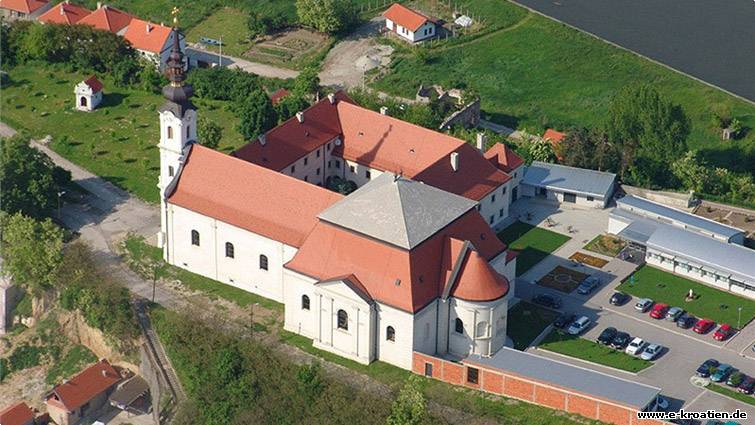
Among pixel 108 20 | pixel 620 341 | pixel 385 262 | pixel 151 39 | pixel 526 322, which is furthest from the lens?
pixel 108 20

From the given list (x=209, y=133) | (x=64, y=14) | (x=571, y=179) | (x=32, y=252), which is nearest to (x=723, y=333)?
(x=571, y=179)

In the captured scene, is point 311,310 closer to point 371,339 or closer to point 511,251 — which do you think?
point 371,339

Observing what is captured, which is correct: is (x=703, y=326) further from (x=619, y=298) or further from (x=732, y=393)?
(x=732, y=393)

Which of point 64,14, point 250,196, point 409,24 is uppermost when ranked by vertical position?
point 250,196

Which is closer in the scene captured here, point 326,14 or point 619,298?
point 619,298

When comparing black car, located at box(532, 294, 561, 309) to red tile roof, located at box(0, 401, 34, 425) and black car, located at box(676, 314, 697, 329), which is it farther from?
red tile roof, located at box(0, 401, 34, 425)

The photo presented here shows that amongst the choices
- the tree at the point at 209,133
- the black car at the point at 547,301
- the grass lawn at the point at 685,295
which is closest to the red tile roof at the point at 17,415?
the tree at the point at 209,133

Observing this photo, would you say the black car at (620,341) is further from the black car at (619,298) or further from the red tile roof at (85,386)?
the red tile roof at (85,386)
